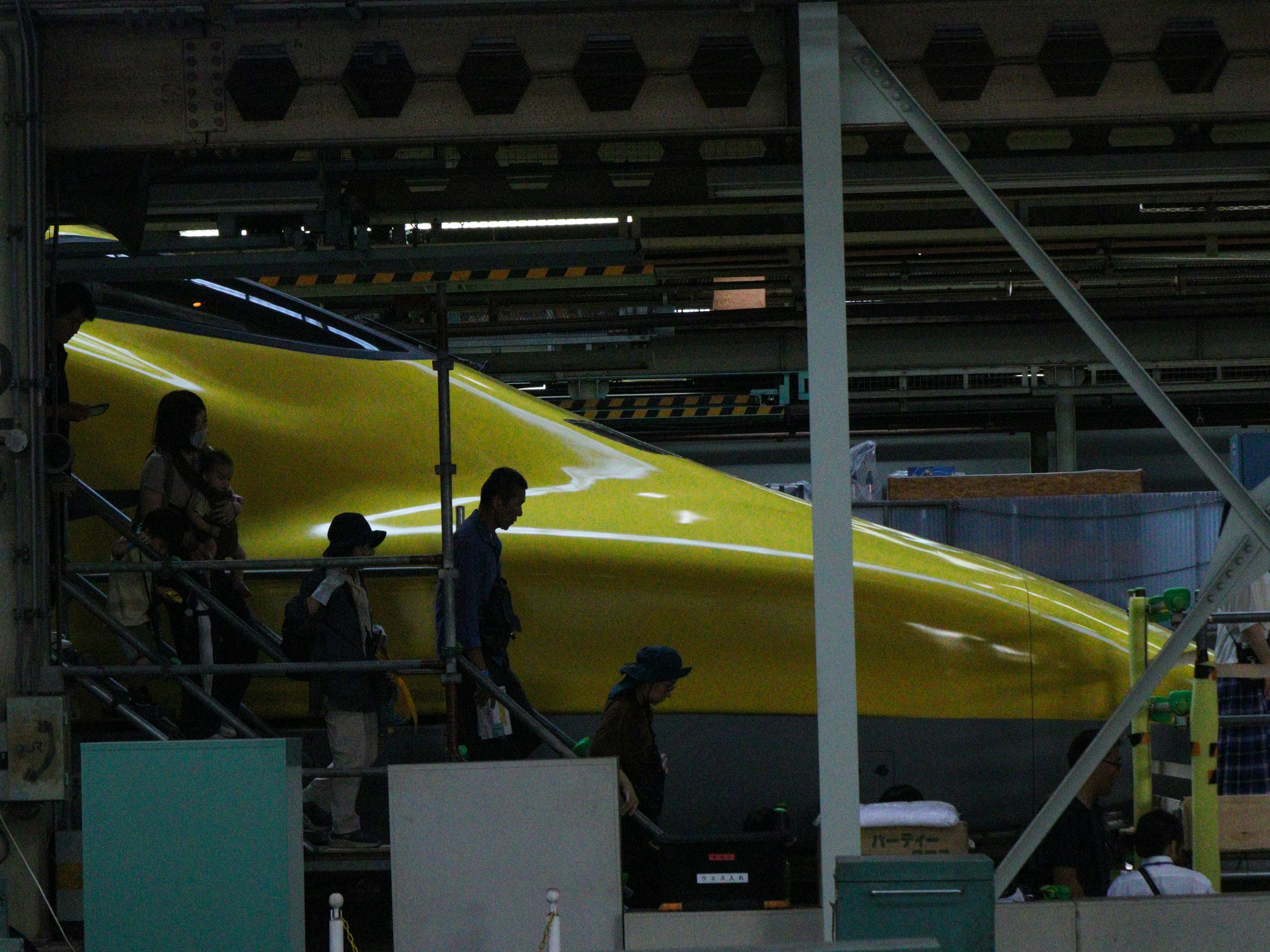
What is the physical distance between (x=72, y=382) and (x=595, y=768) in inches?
176

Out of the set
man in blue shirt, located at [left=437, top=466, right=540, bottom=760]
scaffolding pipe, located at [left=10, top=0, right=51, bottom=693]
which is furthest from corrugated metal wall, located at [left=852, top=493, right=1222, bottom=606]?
scaffolding pipe, located at [left=10, top=0, right=51, bottom=693]

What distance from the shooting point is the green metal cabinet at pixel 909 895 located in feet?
14.9

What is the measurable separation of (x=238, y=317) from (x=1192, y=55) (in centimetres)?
541

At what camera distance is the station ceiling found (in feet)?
19.2

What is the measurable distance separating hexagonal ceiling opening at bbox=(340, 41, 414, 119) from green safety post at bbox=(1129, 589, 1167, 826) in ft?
14.4

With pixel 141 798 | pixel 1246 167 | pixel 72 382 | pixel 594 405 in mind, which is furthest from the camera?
pixel 594 405

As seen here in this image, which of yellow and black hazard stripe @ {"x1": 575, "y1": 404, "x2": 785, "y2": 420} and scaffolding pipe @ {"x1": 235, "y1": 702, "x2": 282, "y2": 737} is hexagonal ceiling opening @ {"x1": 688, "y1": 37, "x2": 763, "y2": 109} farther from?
yellow and black hazard stripe @ {"x1": 575, "y1": 404, "x2": 785, "y2": 420}

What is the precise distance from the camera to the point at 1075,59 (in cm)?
586

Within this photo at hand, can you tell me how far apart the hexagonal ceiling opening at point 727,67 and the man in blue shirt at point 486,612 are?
2.19m

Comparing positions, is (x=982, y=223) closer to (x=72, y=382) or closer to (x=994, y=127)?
(x=994, y=127)

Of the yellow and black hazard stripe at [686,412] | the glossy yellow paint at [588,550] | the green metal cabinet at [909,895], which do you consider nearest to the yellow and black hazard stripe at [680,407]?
the yellow and black hazard stripe at [686,412]

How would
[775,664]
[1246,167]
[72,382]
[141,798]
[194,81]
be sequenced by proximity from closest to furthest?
[141,798] < [194,81] < [1246,167] < [775,664] < [72,382]

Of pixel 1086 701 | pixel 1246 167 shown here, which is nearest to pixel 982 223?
pixel 1246 167

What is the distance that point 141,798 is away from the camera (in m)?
4.96
